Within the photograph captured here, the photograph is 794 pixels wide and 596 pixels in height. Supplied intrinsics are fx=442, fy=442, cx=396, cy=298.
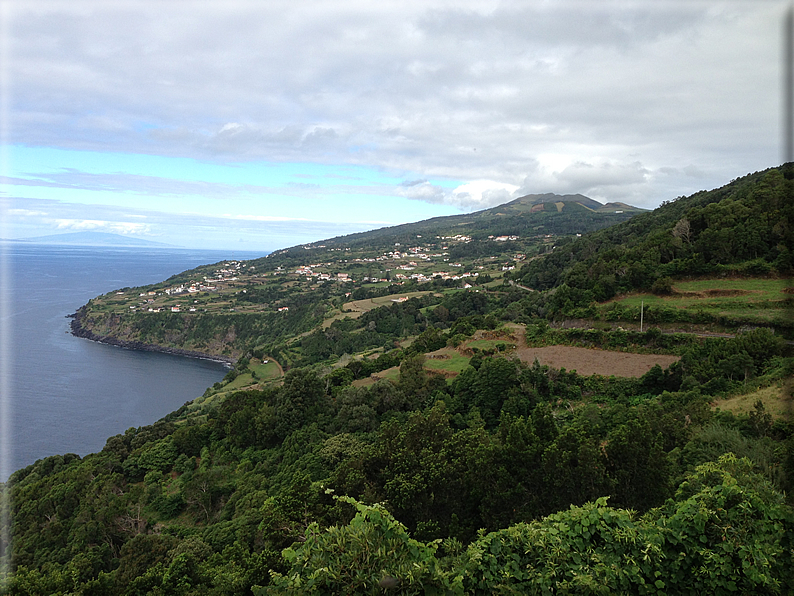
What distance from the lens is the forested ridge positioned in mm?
4270

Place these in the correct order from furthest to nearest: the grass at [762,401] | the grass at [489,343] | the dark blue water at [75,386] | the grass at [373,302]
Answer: the grass at [373,302] → the dark blue water at [75,386] → the grass at [489,343] → the grass at [762,401]

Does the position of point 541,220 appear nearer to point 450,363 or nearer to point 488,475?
point 450,363

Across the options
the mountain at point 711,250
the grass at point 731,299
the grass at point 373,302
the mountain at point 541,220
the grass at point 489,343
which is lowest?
the grass at point 373,302

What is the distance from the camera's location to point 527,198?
552 feet

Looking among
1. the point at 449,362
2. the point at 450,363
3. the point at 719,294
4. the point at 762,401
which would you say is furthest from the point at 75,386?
the point at 762,401

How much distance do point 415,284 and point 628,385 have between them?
50696 millimetres

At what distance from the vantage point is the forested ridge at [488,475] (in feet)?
14.0

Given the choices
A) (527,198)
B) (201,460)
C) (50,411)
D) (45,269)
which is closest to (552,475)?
(201,460)

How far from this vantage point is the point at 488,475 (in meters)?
8.41

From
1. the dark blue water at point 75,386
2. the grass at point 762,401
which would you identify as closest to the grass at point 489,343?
the grass at point 762,401

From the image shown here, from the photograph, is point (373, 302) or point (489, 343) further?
point (373, 302)

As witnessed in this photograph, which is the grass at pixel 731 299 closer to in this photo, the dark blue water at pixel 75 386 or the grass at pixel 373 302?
the dark blue water at pixel 75 386

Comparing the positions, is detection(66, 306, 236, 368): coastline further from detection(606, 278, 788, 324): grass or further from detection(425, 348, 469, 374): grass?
detection(606, 278, 788, 324): grass

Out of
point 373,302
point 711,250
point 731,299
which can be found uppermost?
point 711,250
